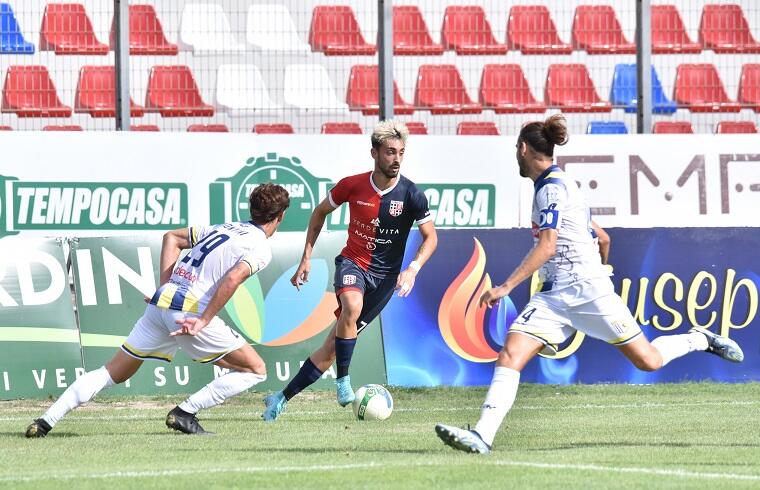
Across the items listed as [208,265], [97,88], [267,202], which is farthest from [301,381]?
[97,88]

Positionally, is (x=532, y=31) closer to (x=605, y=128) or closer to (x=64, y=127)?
(x=605, y=128)

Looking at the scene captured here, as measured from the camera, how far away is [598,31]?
20.5 m

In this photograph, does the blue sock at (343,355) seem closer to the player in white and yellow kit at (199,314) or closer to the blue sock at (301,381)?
the blue sock at (301,381)

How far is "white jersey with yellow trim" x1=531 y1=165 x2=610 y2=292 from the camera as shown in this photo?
8.27m

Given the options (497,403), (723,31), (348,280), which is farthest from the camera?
(723,31)

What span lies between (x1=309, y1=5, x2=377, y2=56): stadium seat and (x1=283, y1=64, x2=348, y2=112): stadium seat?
68 centimetres

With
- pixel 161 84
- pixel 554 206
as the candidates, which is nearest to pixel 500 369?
pixel 554 206

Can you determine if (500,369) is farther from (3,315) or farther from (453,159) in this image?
(453,159)

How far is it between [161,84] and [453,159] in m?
4.51

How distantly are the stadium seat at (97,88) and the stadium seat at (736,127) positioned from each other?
8.60 m

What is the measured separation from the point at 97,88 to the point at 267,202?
9200mm

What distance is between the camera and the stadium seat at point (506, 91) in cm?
1922

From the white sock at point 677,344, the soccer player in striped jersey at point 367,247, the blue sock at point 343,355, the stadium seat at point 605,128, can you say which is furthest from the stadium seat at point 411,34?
the white sock at point 677,344

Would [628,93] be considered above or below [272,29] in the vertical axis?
below
